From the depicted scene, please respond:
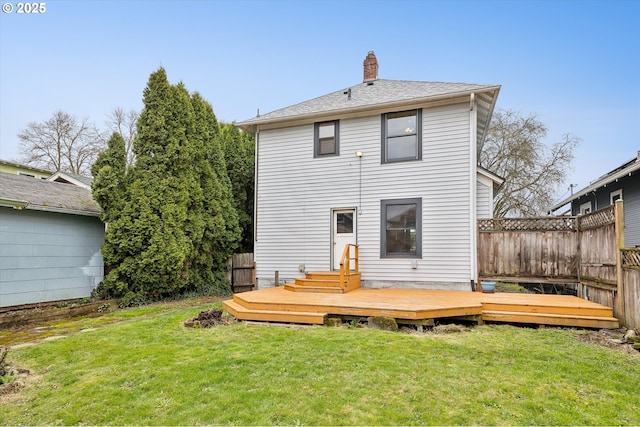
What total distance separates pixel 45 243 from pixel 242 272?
5.23 m

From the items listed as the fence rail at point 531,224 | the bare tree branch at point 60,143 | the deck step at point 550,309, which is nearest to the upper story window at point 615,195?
the fence rail at point 531,224

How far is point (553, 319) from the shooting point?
228 inches

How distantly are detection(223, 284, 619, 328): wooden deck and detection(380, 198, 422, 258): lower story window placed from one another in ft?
5.94

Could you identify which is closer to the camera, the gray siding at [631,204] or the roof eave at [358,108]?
the roof eave at [358,108]

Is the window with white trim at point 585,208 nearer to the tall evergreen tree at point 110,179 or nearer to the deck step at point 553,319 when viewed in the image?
the deck step at point 553,319

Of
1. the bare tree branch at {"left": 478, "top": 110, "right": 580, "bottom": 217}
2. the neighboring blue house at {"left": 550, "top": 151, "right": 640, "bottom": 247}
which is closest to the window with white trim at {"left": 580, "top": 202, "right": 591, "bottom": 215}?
the neighboring blue house at {"left": 550, "top": 151, "right": 640, "bottom": 247}

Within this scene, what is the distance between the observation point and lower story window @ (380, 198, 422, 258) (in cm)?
857

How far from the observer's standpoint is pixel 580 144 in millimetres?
18766

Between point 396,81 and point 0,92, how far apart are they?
17674mm

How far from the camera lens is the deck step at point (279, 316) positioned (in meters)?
6.06

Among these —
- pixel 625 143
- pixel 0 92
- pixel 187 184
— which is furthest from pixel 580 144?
pixel 0 92

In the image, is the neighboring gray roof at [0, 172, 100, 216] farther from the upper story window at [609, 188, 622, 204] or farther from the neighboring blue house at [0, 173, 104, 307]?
the upper story window at [609, 188, 622, 204]

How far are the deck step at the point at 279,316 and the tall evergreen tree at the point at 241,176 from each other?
19.4 feet

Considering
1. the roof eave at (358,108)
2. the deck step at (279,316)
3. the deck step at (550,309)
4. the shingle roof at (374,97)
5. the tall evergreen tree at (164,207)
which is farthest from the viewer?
the tall evergreen tree at (164,207)
